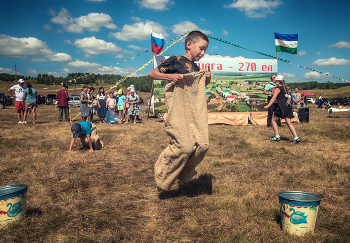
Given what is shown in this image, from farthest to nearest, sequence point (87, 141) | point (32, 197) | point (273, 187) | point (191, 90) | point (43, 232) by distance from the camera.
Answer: point (87, 141), point (273, 187), point (32, 197), point (191, 90), point (43, 232)

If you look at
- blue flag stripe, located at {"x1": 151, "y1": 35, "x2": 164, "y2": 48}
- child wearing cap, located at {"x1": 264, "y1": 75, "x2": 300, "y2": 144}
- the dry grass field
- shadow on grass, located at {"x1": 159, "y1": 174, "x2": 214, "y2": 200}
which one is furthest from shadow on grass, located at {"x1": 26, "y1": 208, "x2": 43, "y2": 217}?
blue flag stripe, located at {"x1": 151, "y1": 35, "x2": 164, "y2": 48}

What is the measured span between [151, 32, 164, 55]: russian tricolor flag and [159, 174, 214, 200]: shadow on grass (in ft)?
32.7

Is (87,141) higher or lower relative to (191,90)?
lower

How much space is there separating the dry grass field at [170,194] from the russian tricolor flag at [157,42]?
25.3 feet

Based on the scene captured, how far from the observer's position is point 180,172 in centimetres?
302

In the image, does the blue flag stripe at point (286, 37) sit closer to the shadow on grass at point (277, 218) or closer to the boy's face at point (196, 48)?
the boy's face at point (196, 48)

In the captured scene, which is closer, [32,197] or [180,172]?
[180,172]

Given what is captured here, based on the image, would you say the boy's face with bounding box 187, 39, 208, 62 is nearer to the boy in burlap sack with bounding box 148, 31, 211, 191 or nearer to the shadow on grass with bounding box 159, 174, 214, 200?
the boy in burlap sack with bounding box 148, 31, 211, 191

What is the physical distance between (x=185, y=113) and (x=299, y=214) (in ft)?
5.19

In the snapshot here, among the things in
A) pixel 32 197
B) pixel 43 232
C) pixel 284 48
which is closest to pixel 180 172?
pixel 43 232

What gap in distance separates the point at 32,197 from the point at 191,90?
8.68 ft

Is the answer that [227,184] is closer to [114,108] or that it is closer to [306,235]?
[306,235]

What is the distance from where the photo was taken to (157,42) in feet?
41.4

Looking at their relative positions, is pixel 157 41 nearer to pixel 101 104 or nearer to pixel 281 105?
pixel 101 104
